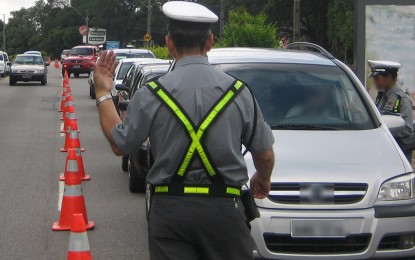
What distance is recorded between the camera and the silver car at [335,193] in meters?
6.32

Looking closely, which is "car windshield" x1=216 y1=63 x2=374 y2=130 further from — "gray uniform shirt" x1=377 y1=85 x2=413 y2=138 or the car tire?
the car tire

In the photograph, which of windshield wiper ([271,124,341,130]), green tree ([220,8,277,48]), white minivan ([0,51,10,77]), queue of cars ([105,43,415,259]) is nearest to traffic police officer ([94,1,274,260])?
queue of cars ([105,43,415,259])

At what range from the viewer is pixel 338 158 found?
6762 mm

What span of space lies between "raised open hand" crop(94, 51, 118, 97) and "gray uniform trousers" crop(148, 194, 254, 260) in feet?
1.97

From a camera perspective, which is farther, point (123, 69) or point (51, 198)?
point (123, 69)

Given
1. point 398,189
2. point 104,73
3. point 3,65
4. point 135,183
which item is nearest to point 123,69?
point 135,183

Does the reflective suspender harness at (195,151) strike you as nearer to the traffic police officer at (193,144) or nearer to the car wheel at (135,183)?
the traffic police officer at (193,144)

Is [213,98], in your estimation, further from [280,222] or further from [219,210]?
[280,222]

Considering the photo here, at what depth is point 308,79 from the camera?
8.05 meters

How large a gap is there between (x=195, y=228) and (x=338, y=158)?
3.13 m

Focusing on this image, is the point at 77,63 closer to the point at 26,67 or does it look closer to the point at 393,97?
the point at 26,67

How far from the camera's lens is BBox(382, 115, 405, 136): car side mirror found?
25.7 feet

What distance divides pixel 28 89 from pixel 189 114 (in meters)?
35.8

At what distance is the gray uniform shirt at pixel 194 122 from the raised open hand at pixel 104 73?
0.24 metres
